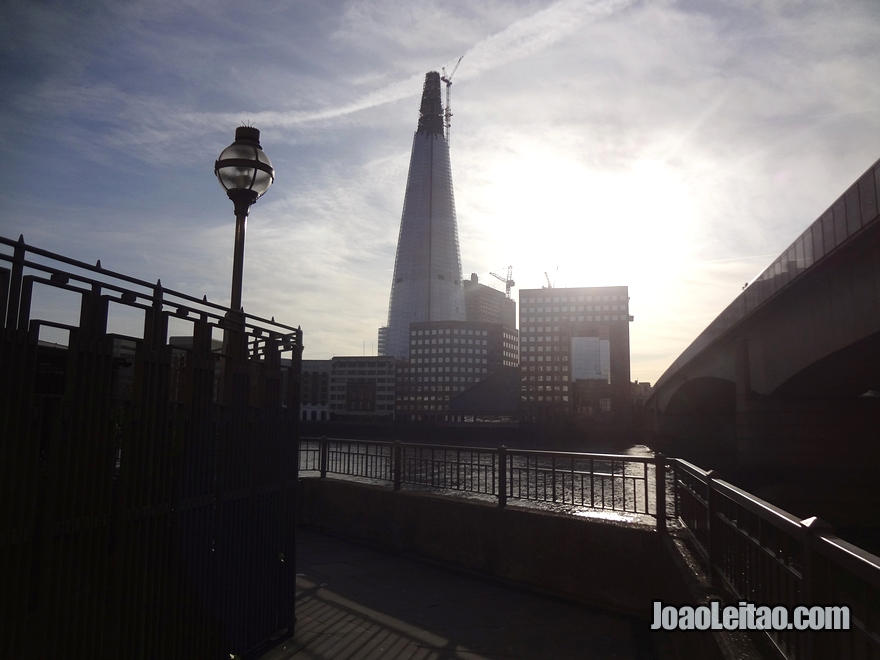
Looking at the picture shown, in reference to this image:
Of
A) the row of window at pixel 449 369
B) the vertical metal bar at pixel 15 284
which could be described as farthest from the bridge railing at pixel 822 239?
the row of window at pixel 449 369

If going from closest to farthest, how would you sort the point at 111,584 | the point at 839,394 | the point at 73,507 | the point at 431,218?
the point at 73,507 → the point at 111,584 → the point at 839,394 → the point at 431,218

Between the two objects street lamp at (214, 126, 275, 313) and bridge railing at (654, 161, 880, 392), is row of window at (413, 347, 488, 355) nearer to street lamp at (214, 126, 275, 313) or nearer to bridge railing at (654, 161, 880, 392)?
bridge railing at (654, 161, 880, 392)

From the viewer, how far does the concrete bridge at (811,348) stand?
50.6ft

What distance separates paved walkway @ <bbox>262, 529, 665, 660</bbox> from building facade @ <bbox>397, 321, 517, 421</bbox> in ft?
440

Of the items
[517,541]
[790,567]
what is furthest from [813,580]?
[517,541]

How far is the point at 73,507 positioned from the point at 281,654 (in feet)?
9.64

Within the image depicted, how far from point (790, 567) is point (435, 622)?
451cm

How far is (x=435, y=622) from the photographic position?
6.70 m

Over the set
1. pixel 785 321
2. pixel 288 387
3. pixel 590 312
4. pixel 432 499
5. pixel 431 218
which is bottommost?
pixel 432 499

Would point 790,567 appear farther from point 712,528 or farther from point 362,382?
point 362,382

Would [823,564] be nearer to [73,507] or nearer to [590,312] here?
[73,507]

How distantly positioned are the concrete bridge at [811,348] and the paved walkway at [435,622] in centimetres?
1205

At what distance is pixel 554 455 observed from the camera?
8789mm

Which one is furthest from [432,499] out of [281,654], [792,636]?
[792,636]
